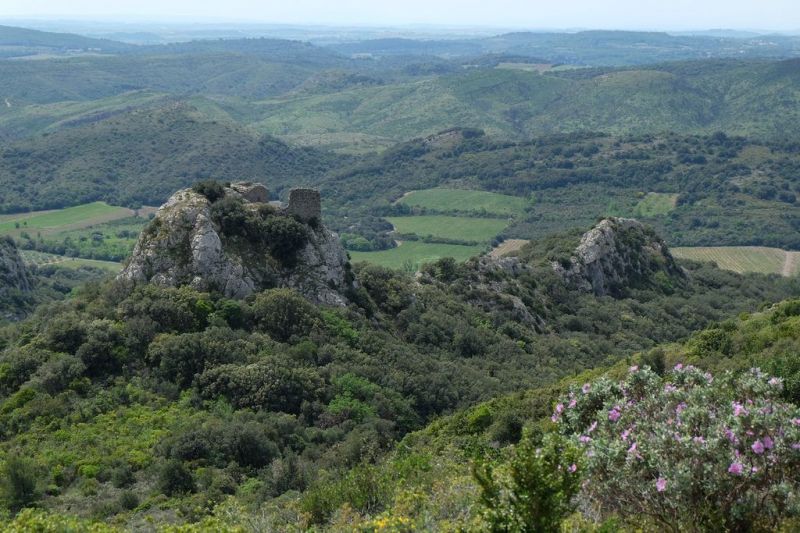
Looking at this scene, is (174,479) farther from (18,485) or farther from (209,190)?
(209,190)

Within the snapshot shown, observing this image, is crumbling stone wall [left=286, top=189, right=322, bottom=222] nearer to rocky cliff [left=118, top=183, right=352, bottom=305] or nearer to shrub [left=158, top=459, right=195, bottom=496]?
rocky cliff [left=118, top=183, right=352, bottom=305]

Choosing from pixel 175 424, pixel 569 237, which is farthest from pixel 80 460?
pixel 569 237

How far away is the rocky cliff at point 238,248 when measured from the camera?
50.6 meters

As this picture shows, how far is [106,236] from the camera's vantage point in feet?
571

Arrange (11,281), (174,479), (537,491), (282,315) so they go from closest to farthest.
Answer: (537,491), (174,479), (282,315), (11,281)

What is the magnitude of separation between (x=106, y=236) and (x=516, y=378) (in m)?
141

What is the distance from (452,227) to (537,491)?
168485 millimetres

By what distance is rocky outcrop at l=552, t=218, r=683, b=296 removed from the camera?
86.6 meters

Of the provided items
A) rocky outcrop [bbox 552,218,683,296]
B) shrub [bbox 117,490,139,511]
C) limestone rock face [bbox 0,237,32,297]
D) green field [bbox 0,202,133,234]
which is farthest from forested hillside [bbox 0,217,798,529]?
green field [bbox 0,202,133,234]

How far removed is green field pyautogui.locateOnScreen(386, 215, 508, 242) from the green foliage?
153 m

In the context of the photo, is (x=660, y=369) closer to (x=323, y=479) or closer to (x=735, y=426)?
(x=323, y=479)

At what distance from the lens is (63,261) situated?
5940 inches

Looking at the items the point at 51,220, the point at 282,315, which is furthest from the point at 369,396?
the point at 51,220

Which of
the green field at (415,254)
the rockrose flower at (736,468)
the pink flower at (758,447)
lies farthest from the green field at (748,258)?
the rockrose flower at (736,468)
